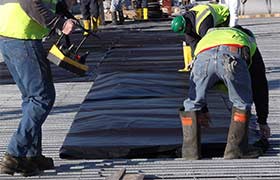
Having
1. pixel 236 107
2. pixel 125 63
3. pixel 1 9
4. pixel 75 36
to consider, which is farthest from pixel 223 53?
pixel 75 36

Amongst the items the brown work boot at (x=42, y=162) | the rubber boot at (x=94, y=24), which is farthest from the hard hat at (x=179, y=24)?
the rubber boot at (x=94, y=24)

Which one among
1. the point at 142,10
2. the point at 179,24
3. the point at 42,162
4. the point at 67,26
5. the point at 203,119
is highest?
the point at 67,26

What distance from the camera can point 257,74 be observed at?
584 cm

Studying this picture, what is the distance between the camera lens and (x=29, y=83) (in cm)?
536

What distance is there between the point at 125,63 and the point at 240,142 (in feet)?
19.2

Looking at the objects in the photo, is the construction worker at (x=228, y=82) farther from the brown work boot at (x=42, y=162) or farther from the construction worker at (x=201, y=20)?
the construction worker at (x=201, y=20)

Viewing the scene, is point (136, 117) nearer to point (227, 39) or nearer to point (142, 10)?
point (227, 39)

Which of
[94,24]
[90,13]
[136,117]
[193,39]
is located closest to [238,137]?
[136,117]

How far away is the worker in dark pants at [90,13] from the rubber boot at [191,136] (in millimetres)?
12597

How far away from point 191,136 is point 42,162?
3.78 feet

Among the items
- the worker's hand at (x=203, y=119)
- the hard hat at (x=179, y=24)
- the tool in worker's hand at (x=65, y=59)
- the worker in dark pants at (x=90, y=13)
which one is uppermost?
the tool in worker's hand at (x=65, y=59)

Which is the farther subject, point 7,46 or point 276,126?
point 276,126

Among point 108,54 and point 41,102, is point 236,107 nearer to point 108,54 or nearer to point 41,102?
point 41,102

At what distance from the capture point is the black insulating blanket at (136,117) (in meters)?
5.89
